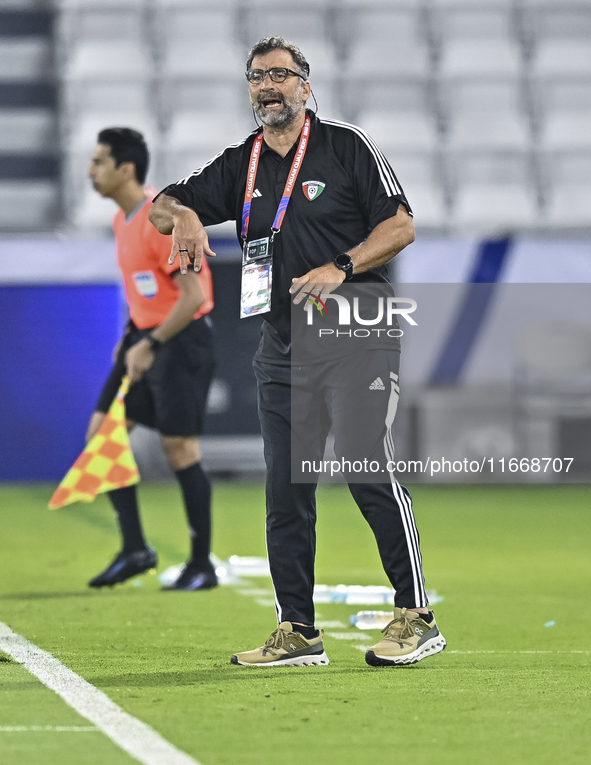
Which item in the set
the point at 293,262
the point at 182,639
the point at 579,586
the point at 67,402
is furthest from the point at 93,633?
the point at 67,402

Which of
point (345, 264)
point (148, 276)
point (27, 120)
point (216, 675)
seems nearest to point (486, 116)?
point (27, 120)

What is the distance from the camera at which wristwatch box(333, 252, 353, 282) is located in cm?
372

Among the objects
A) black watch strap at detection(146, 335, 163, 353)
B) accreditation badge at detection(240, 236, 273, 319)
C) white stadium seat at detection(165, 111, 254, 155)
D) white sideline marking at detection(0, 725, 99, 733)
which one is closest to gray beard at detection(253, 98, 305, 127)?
accreditation badge at detection(240, 236, 273, 319)

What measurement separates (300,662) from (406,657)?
1.00 ft

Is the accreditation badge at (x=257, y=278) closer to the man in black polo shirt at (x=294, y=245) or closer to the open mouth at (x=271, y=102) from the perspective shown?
the man in black polo shirt at (x=294, y=245)

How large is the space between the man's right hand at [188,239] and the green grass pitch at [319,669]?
117 cm

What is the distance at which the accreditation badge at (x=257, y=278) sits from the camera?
384 cm

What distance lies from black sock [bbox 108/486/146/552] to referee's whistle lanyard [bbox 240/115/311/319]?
2.34m

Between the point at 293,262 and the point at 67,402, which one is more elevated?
the point at 293,262

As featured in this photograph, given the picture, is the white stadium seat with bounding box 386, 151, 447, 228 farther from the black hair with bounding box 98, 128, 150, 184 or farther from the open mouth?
the open mouth

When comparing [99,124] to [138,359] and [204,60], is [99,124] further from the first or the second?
[138,359]

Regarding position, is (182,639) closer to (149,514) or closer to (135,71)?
(149,514)

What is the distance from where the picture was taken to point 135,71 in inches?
679

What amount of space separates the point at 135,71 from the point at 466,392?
6383 millimetres
